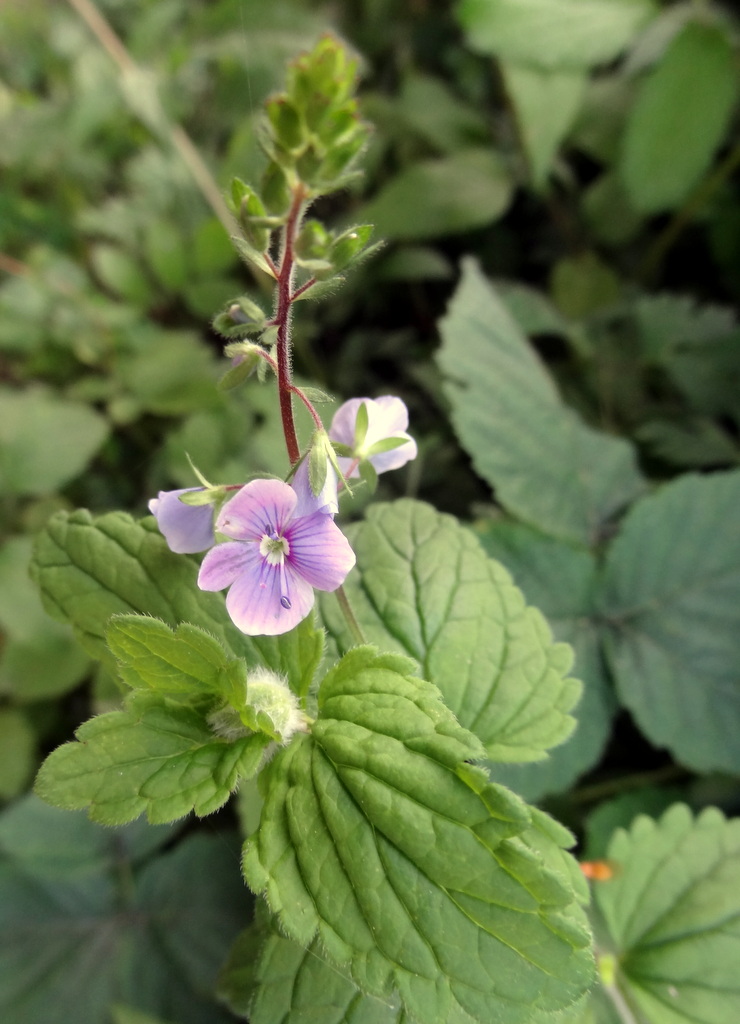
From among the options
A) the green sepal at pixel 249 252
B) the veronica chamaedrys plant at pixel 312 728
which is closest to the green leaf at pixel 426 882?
the veronica chamaedrys plant at pixel 312 728

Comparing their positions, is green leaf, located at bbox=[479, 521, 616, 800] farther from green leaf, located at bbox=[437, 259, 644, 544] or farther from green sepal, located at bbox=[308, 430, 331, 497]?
green sepal, located at bbox=[308, 430, 331, 497]

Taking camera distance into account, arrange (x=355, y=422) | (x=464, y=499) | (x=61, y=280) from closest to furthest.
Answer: (x=355, y=422), (x=464, y=499), (x=61, y=280)

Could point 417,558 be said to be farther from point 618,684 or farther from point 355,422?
point 618,684

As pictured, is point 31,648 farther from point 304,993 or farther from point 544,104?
point 544,104

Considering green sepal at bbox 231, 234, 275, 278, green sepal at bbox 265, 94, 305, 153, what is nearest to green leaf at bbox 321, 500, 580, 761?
green sepal at bbox 231, 234, 275, 278

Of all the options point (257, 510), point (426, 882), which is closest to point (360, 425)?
point (257, 510)

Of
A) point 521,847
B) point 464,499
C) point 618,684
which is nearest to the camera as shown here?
point 521,847

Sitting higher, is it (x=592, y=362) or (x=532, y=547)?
(x=532, y=547)

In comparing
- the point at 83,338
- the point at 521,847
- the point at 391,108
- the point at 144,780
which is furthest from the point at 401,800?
the point at 391,108
